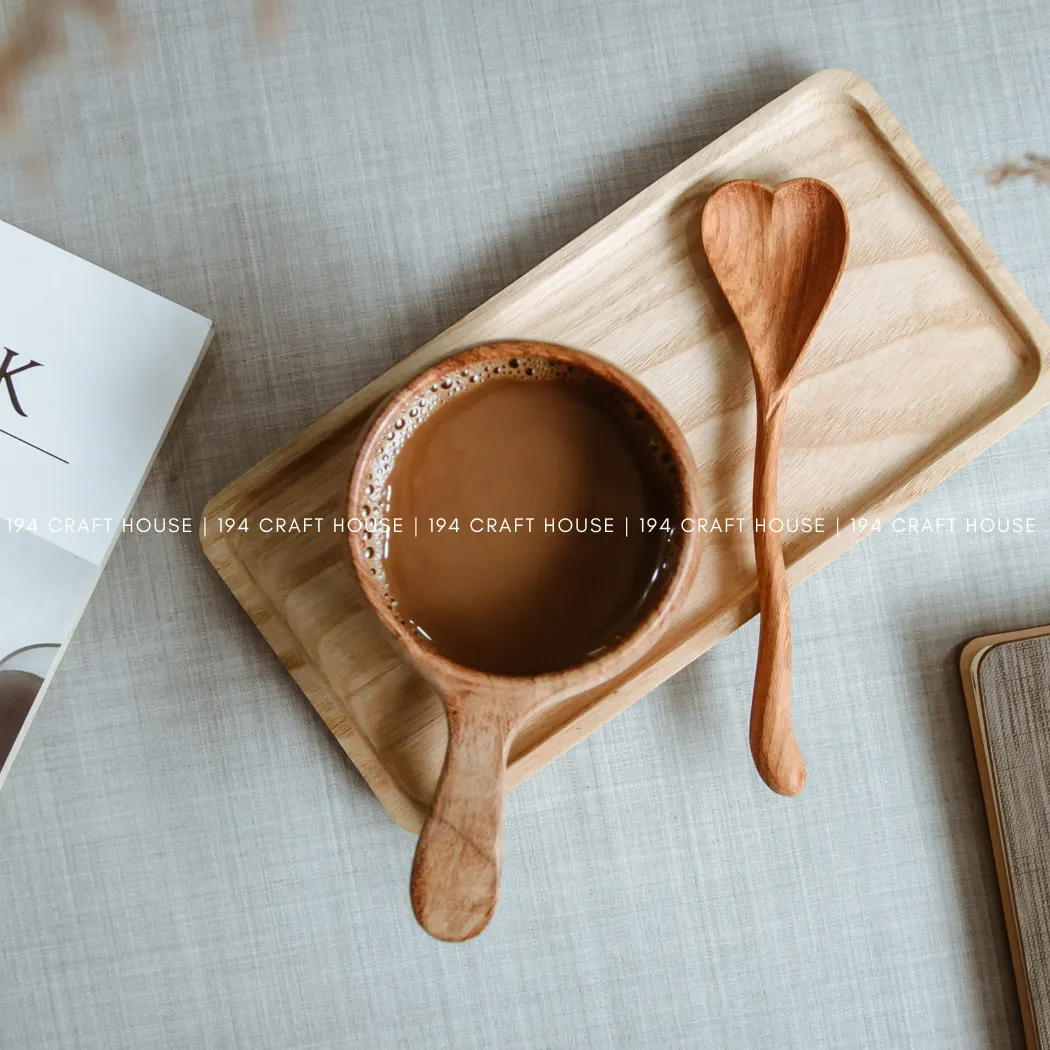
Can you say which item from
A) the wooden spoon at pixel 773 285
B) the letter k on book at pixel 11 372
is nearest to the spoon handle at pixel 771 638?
the wooden spoon at pixel 773 285

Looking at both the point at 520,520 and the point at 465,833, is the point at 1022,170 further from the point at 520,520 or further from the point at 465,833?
the point at 465,833

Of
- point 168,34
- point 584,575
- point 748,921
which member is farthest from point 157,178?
point 748,921

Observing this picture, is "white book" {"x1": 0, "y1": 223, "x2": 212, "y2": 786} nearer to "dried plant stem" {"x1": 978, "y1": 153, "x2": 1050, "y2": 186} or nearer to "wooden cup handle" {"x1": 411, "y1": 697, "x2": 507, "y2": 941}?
"wooden cup handle" {"x1": 411, "y1": 697, "x2": 507, "y2": 941}

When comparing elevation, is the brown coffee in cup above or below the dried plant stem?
below

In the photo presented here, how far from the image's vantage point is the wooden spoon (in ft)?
1.91

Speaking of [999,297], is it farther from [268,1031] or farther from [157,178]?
[268,1031]

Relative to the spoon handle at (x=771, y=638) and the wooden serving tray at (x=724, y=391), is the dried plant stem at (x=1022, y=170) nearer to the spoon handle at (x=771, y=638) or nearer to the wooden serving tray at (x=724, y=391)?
the wooden serving tray at (x=724, y=391)

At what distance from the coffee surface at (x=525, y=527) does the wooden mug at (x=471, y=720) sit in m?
0.04

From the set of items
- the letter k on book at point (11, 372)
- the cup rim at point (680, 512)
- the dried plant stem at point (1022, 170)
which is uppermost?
the dried plant stem at point (1022, 170)

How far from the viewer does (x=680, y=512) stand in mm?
496

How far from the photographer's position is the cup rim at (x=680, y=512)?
48 cm

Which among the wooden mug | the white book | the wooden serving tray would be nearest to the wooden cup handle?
the wooden mug

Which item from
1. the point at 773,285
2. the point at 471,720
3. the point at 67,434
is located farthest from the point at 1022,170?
the point at 67,434

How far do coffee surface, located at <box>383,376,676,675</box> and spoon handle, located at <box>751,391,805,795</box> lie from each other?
0.09 m
